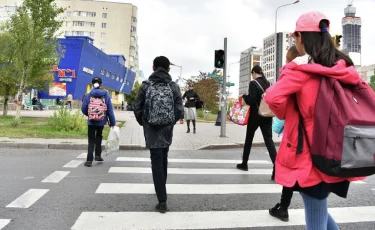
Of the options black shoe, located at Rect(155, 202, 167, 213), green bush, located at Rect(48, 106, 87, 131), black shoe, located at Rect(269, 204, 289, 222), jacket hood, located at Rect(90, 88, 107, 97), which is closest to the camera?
black shoe, located at Rect(269, 204, 289, 222)

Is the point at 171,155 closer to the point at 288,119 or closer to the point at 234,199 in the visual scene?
the point at 234,199

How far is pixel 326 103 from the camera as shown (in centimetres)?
184

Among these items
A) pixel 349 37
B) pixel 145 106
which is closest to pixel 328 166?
pixel 145 106

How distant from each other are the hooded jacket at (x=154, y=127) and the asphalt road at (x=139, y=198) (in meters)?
0.84

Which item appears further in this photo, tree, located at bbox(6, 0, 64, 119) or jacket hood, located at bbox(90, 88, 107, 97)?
tree, located at bbox(6, 0, 64, 119)

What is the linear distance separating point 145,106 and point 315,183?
8.37 feet

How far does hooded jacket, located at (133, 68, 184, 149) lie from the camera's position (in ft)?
13.3

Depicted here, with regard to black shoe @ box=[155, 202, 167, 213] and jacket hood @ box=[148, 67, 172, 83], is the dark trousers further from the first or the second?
jacket hood @ box=[148, 67, 172, 83]

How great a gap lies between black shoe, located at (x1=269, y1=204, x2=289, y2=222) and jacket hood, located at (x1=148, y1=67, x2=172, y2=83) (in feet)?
6.71

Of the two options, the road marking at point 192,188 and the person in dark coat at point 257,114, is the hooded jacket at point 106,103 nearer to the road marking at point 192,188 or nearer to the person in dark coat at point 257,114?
the road marking at point 192,188

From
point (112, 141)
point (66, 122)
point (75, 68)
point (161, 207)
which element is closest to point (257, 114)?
point (161, 207)

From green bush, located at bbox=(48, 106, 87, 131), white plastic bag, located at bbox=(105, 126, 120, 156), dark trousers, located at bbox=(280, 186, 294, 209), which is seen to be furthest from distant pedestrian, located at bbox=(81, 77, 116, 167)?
green bush, located at bbox=(48, 106, 87, 131)

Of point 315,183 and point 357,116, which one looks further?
point 315,183

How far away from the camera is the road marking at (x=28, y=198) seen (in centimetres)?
404
